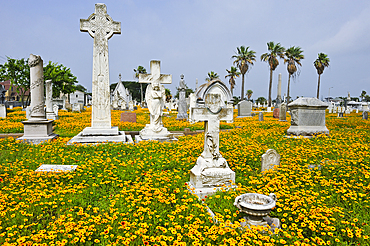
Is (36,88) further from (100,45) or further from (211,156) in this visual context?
(211,156)

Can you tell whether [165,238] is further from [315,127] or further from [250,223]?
[315,127]

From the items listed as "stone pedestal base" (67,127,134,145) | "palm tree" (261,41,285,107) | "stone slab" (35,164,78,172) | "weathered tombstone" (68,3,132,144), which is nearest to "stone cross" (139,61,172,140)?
"stone pedestal base" (67,127,134,145)

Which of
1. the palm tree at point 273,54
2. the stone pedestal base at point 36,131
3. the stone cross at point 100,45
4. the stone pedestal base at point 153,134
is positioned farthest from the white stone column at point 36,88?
the palm tree at point 273,54

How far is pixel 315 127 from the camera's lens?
9.97 m

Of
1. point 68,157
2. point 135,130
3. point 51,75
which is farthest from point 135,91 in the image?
point 68,157

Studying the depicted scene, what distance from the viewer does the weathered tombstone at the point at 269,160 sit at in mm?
5257

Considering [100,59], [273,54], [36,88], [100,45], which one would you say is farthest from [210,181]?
[273,54]

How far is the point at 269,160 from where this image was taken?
5316 millimetres

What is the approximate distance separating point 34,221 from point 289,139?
29.0 ft

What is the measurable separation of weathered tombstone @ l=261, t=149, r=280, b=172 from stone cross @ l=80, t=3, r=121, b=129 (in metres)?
6.25

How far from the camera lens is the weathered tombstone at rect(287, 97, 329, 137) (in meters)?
9.77

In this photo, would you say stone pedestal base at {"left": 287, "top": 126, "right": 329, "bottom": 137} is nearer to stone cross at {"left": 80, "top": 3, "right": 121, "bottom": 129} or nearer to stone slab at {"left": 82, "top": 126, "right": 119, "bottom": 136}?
stone slab at {"left": 82, "top": 126, "right": 119, "bottom": 136}

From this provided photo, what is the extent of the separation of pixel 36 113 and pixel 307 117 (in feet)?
36.4

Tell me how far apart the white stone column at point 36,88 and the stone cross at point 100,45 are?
2.10 metres
